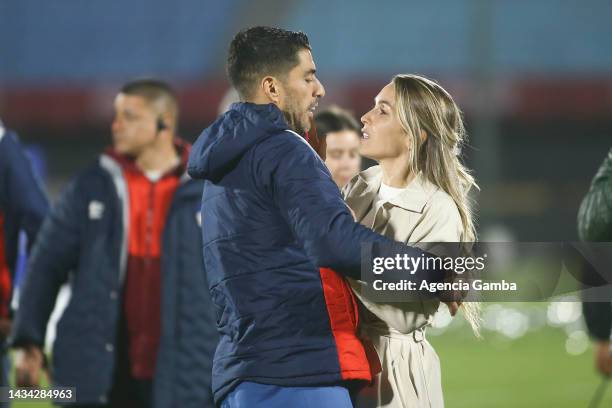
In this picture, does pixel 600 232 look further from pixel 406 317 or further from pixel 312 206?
pixel 312 206

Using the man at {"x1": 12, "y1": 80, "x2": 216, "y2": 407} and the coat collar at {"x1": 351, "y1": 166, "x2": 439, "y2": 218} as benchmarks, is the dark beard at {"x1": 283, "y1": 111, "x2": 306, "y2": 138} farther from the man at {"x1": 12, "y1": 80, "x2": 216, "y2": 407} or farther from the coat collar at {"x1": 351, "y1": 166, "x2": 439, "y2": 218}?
the man at {"x1": 12, "y1": 80, "x2": 216, "y2": 407}

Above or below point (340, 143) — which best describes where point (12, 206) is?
below

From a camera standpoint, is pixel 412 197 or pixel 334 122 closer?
pixel 412 197

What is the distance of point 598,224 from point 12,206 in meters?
2.47

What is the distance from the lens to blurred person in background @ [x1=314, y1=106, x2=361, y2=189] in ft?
13.6

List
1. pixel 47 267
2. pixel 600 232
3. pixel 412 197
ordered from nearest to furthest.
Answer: pixel 412 197 → pixel 600 232 → pixel 47 267

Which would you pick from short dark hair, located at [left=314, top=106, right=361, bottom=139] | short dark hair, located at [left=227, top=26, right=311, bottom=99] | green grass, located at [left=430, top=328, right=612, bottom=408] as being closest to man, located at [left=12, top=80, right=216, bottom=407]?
short dark hair, located at [left=314, top=106, right=361, bottom=139]

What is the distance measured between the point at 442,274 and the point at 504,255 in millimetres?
306

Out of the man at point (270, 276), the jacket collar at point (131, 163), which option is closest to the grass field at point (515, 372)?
the jacket collar at point (131, 163)

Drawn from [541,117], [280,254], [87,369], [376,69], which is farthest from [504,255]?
[376,69]

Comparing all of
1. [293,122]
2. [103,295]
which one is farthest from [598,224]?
[103,295]

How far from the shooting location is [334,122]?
172 inches

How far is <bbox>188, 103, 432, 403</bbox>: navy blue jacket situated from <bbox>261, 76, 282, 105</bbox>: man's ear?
63mm

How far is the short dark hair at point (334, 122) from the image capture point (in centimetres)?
434
